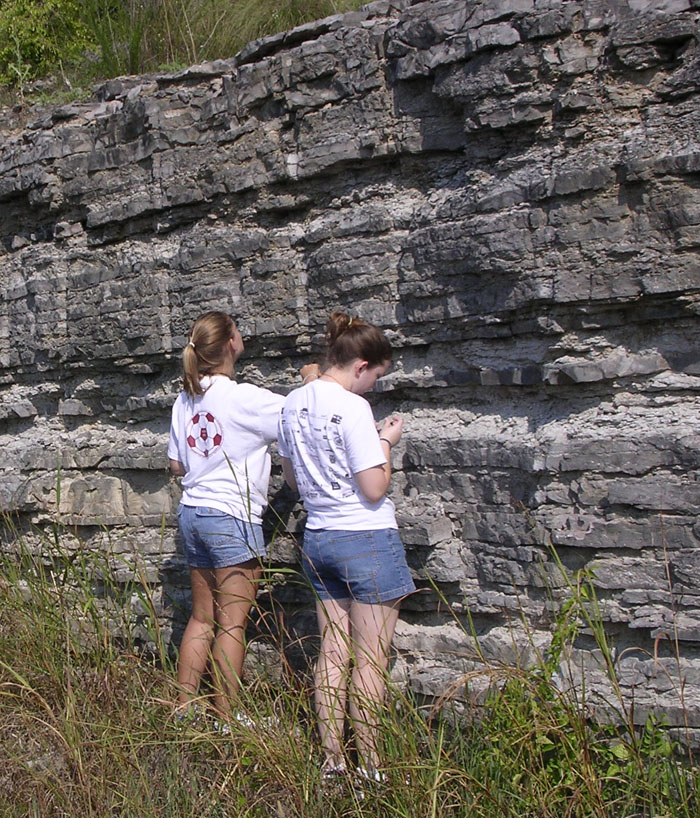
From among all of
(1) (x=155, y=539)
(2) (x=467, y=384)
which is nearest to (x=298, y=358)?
(2) (x=467, y=384)

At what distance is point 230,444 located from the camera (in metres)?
3.92

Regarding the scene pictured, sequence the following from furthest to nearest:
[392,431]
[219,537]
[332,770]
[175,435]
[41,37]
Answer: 1. [41,37]
2. [175,435]
3. [219,537]
4. [392,431]
5. [332,770]

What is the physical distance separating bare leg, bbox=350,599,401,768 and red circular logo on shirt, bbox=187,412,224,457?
938 millimetres

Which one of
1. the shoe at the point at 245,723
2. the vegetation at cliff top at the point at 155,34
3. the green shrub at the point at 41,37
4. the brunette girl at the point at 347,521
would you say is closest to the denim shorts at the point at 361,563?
the brunette girl at the point at 347,521

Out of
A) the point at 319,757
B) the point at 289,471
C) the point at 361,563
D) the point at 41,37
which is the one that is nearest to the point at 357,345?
the point at 289,471

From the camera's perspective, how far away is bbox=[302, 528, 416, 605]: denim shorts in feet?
11.5

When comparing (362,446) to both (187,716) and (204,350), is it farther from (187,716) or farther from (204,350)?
(187,716)

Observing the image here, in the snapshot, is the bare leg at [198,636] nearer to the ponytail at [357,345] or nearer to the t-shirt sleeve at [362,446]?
the t-shirt sleeve at [362,446]

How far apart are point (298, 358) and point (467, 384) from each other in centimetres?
96

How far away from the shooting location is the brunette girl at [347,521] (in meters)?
3.50

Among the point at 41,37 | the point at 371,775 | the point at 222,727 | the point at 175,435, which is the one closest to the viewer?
the point at 371,775

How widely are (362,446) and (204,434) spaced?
2.71ft

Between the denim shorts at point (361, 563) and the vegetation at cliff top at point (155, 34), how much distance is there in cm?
403

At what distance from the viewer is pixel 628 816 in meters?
2.94
